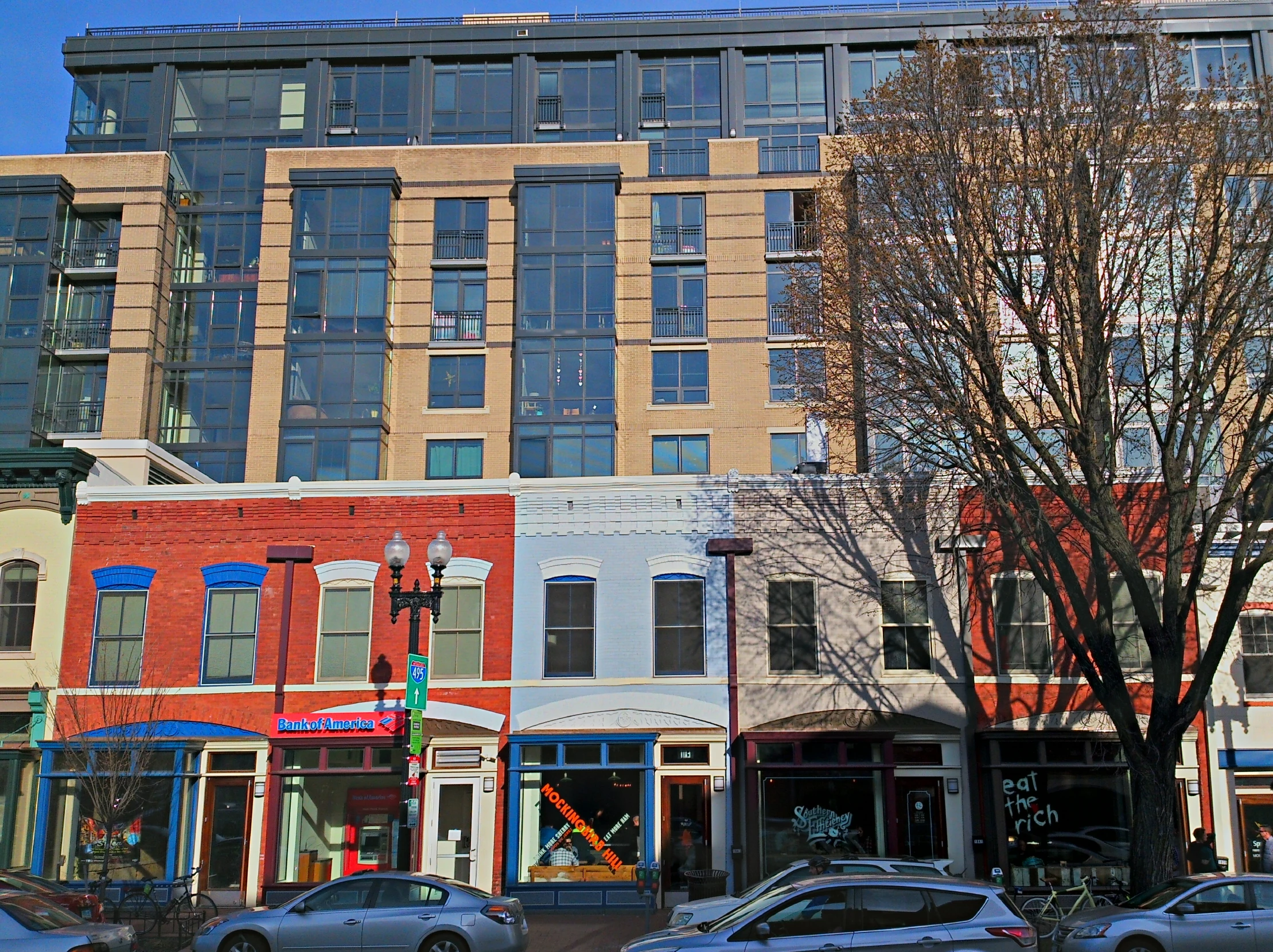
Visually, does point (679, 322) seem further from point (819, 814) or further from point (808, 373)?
point (819, 814)

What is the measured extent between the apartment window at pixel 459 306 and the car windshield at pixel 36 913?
29519 mm

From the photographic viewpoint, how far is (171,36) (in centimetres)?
4725

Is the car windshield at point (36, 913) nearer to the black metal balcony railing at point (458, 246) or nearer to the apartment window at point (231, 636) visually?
the apartment window at point (231, 636)

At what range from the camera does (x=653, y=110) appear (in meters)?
46.0

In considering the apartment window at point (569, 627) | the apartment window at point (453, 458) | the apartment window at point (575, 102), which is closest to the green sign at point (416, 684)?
the apartment window at point (569, 627)

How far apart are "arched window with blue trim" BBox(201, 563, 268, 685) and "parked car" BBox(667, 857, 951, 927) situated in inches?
417

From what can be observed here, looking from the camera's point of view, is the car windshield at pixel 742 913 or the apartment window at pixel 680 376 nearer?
the car windshield at pixel 742 913

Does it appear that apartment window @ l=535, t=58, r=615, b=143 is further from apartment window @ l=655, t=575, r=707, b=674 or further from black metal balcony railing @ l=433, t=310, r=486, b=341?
apartment window @ l=655, t=575, r=707, b=674

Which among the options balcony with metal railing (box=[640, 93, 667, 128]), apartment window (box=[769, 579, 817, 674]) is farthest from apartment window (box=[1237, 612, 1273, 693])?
balcony with metal railing (box=[640, 93, 667, 128])

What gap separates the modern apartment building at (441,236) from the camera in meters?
41.8

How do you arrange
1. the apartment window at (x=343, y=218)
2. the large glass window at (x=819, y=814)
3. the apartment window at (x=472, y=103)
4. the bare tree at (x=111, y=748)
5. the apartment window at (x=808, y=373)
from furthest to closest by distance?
the apartment window at (x=472, y=103) → the apartment window at (x=343, y=218) → the large glass window at (x=819, y=814) → the bare tree at (x=111, y=748) → the apartment window at (x=808, y=373)

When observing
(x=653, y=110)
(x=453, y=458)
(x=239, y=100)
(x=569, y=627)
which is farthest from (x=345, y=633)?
(x=239, y=100)

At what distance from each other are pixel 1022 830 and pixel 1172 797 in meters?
4.55

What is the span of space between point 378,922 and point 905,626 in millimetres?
11893
